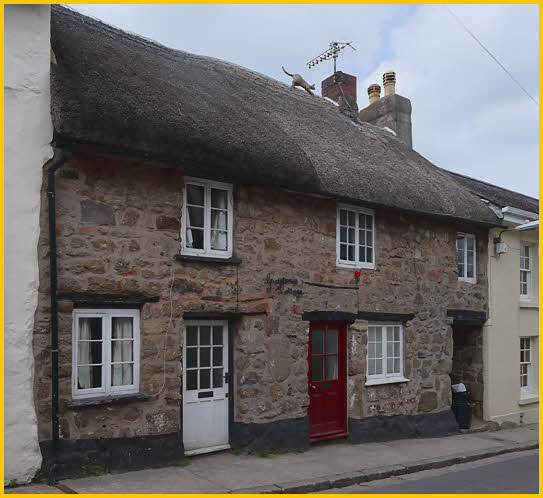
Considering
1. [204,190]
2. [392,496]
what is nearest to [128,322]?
[204,190]

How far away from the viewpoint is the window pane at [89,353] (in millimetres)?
7467

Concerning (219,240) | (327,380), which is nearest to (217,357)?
(219,240)

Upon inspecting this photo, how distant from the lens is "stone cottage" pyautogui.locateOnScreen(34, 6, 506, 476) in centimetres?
730

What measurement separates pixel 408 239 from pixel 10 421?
809 cm

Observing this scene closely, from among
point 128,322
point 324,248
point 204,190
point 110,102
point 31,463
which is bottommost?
point 31,463

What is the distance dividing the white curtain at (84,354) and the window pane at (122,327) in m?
0.35

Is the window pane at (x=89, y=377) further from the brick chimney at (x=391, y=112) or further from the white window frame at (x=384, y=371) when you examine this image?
the brick chimney at (x=391, y=112)

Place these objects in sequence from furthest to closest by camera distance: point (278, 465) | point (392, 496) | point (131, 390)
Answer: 1. point (278, 465)
2. point (131, 390)
3. point (392, 496)

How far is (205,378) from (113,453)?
1.89 m

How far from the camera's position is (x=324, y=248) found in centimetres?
1027

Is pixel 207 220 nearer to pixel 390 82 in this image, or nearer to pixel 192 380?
pixel 192 380

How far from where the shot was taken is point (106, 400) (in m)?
7.36

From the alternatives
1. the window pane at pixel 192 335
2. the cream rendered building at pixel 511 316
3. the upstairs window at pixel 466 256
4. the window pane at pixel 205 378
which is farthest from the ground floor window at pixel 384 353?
the window pane at pixel 192 335

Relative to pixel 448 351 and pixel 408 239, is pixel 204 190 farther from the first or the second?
pixel 448 351
